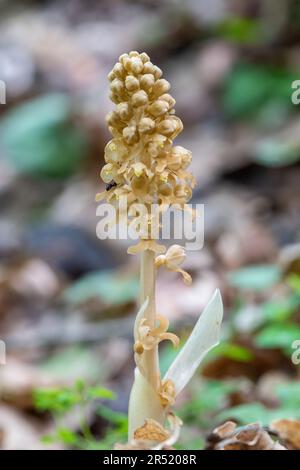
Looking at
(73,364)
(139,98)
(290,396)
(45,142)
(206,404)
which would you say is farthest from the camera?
(45,142)

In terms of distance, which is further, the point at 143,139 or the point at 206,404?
the point at 206,404

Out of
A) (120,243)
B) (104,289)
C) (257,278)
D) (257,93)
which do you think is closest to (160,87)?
(257,278)

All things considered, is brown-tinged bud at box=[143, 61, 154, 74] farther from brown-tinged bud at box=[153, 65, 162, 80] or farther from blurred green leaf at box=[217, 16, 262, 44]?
blurred green leaf at box=[217, 16, 262, 44]

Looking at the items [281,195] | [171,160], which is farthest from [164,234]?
[171,160]

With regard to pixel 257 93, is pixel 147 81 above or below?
below

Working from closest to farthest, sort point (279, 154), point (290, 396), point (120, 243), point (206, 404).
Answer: point (290, 396), point (206, 404), point (120, 243), point (279, 154)

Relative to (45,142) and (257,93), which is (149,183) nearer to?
(257,93)

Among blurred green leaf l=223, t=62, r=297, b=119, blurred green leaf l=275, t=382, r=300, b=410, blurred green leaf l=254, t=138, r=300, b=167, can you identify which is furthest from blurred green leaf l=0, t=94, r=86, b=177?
blurred green leaf l=275, t=382, r=300, b=410

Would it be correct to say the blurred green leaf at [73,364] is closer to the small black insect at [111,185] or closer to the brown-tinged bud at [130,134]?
the small black insect at [111,185]
